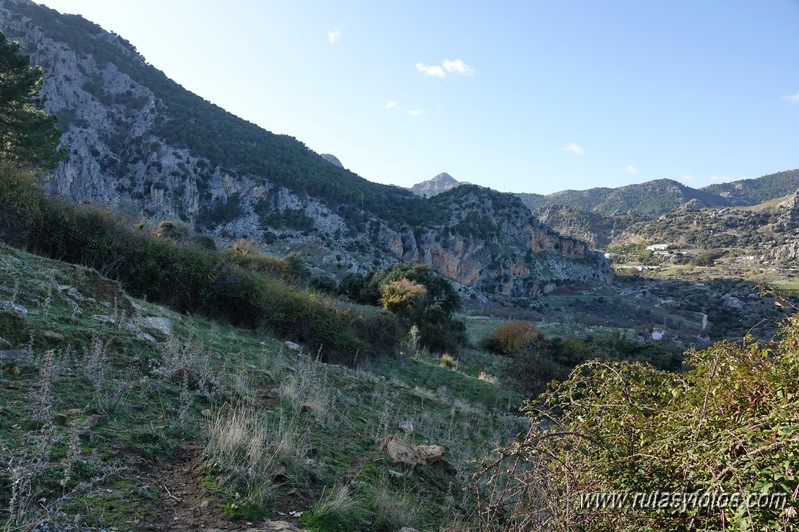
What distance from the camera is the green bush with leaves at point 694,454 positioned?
2.00 m

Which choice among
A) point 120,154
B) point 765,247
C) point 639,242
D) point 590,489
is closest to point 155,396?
point 590,489

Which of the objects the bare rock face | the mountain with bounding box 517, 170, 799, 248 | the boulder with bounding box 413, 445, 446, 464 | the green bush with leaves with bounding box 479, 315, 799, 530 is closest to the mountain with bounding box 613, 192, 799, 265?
the mountain with bounding box 517, 170, 799, 248

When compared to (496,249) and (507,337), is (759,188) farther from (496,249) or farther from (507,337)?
(507,337)

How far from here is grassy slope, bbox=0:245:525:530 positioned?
2785 millimetres

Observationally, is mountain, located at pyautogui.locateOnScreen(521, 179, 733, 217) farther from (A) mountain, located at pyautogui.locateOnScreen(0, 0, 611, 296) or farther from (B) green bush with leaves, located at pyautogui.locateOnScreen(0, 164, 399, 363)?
(B) green bush with leaves, located at pyautogui.locateOnScreen(0, 164, 399, 363)

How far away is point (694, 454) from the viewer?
229 cm

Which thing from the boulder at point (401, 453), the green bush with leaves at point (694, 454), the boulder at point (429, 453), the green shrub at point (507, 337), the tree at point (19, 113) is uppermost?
the tree at point (19, 113)

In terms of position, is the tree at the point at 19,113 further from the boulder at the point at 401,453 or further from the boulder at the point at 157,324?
the boulder at the point at 401,453

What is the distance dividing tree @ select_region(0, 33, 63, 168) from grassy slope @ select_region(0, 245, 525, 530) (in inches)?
570

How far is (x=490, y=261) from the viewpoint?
68.6 m

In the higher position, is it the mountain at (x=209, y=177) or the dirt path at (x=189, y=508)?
the mountain at (x=209, y=177)

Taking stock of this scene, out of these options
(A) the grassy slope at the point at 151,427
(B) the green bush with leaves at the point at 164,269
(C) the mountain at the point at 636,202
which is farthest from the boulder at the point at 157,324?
(C) the mountain at the point at 636,202

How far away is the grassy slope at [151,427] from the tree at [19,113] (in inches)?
570

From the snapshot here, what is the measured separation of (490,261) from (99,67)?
5648 cm
